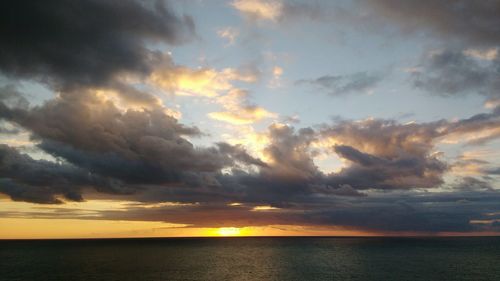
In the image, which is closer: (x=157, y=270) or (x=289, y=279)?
(x=289, y=279)

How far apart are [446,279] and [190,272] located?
7733 centimetres

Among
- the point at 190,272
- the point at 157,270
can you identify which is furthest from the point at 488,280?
the point at 157,270

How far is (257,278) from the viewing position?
105 m

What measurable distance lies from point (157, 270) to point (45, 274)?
34.8 m

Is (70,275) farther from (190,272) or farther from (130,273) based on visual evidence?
(190,272)

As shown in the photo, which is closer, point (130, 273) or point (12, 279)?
point (12, 279)

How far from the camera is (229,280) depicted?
99.1 metres

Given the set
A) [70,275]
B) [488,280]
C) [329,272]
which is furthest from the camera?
[329,272]

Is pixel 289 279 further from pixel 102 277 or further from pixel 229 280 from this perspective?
pixel 102 277

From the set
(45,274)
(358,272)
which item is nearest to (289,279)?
(358,272)

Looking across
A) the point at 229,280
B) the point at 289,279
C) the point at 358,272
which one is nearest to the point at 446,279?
the point at 358,272

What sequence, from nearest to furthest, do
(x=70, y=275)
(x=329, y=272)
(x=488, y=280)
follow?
(x=488, y=280), (x=70, y=275), (x=329, y=272)

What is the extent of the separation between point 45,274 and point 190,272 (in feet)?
152

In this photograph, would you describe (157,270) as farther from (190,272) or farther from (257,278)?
(257,278)
